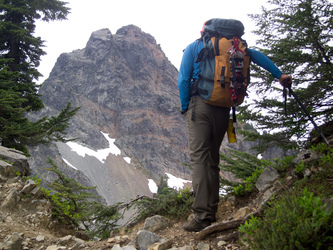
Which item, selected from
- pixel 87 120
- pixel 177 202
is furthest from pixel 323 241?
pixel 87 120

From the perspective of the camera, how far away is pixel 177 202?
168 inches

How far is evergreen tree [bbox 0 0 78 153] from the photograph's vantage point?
9695mm

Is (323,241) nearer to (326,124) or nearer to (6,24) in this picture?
(326,124)

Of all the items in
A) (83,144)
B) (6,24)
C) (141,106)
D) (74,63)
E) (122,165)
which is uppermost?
(74,63)

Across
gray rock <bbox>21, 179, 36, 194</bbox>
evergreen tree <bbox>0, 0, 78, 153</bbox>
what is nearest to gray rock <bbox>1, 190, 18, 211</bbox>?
gray rock <bbox>21, 179, 36, 194</bbox>

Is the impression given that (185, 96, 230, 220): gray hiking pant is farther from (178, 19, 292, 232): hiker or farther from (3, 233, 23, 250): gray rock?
(3, 233, 23, 250): gray rock

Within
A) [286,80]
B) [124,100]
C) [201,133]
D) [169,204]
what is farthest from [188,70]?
[124,100]

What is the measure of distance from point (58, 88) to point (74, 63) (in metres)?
14.7

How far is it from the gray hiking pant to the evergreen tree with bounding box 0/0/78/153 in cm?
786

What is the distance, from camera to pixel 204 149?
313 centimetres

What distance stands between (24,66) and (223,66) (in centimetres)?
1337

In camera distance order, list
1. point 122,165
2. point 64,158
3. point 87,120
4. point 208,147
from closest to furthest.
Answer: point 208,147 → point 64,158 → point 122,165 → point 87,120

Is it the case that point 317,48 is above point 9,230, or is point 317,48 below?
above

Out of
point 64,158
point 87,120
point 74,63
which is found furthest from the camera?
point 74,63
